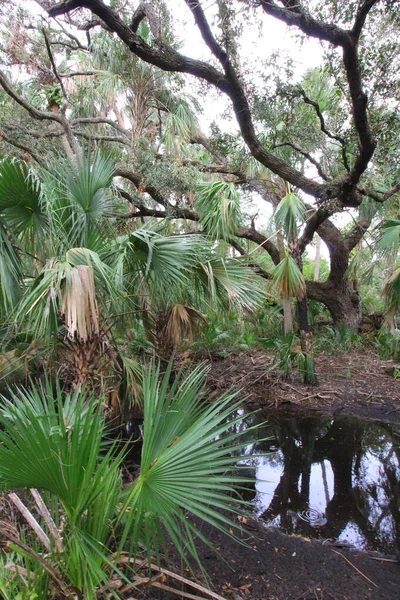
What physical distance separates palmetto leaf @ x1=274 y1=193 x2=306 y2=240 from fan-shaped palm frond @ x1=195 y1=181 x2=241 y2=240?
23.0 inches

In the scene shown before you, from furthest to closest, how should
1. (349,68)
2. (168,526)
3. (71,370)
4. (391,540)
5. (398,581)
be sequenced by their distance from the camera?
(349,68)
(71,370)
(391,540)
(398,581)
(168,526)

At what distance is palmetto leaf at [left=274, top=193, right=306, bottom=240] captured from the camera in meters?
5.85

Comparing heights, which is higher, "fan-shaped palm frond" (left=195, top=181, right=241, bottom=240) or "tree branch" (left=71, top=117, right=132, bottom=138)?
"tree branch" (left=71, top=117, right=132, bottom=138)

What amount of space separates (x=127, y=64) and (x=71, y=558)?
8155 mm

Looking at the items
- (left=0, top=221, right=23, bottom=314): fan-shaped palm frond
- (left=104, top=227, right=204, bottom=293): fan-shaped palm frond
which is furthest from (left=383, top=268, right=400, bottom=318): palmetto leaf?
(left=0, top=221, right=23, bottom=314): fan-shaped palm frond

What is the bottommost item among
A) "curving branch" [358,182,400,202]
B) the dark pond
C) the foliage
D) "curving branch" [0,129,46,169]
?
the dark pond

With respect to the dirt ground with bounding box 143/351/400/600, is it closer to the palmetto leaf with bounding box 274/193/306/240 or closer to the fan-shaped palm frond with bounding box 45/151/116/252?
the fan-shaped palm frond with bounding box 45/151/116/252

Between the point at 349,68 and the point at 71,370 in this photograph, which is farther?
the point at 349,68

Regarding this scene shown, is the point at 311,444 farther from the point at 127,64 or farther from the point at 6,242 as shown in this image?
the point at 127,64

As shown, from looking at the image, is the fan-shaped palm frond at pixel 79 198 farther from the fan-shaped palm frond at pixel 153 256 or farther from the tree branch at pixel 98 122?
the tree branch at pixel 98 122

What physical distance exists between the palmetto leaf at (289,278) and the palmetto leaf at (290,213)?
45cm

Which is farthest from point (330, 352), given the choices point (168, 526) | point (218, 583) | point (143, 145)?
point (168, 526)

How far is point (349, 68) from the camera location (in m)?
4.62

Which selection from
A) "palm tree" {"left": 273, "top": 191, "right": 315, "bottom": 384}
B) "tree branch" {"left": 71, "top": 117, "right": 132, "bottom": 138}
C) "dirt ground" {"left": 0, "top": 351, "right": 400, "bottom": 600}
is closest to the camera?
"dirt ground" {"left": 0, "top": 351, "right": 400, "bottom": 600}
